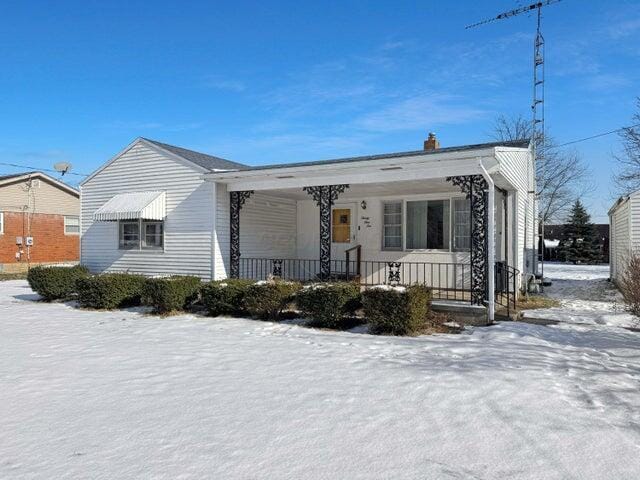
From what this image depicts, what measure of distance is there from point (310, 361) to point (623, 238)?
12.5 meters

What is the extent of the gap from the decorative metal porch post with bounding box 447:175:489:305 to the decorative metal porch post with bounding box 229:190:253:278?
5400 millimetres

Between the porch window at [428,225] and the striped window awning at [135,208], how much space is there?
645cm

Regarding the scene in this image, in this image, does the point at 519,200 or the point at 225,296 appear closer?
the point at 225,296

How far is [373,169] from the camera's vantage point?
9641 mm

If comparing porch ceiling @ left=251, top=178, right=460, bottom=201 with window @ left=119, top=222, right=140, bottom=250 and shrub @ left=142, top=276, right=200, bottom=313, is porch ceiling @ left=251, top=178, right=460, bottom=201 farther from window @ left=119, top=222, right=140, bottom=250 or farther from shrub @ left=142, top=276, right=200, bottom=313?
window @ left=119, top=222, right=140, bottom=250

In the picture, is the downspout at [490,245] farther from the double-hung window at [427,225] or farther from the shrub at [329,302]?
the double-hung window at [427,225]

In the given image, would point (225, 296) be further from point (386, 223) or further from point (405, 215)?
point (405, 215)

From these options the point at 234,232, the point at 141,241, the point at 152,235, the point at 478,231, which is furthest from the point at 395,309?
→ the point at 141,241

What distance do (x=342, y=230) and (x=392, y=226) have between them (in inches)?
59.4

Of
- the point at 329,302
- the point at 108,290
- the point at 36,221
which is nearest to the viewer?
the point at 329,302

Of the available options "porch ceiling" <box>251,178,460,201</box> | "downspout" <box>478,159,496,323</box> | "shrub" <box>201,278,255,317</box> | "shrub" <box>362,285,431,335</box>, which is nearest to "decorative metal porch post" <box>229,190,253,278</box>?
"porch ceiling" <box>251,178,460,201</box>

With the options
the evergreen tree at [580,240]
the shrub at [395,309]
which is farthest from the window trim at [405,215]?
the evergreen tree at [580,240]

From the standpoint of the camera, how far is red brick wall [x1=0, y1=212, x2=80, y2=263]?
22800 millimetres

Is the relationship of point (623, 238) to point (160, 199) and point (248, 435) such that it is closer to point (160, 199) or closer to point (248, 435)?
point (160, 199)
